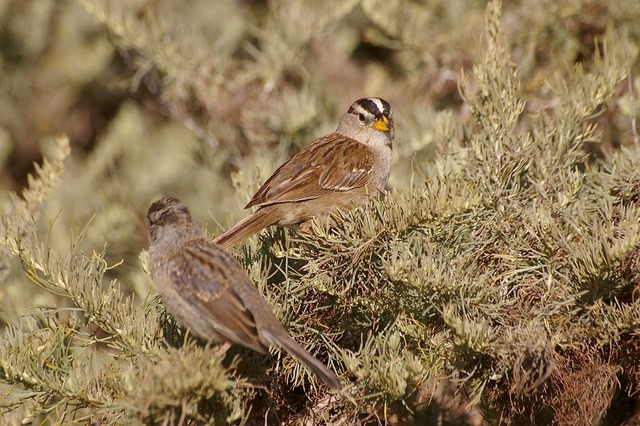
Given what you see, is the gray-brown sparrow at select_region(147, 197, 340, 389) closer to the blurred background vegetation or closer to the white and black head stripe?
the blurred background vegetation

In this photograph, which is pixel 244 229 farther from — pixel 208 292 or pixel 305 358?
pixel 305 358

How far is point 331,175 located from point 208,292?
1534mm

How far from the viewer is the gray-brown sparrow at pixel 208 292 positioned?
2887mm

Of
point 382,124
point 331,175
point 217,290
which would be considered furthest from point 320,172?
point 217,290

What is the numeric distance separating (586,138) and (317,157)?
5.39ft

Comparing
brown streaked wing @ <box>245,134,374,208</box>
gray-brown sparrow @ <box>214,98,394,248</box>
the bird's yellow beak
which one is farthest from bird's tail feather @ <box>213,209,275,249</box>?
the bird's yellow beak

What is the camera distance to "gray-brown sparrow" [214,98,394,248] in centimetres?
402

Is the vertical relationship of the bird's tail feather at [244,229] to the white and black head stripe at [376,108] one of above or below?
above

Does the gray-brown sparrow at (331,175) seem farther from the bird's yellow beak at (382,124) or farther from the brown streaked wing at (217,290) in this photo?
the brown streaked wing at (217,290)

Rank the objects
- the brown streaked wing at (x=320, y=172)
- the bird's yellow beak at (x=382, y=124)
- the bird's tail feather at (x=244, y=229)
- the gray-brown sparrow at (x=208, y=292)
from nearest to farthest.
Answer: the gray-brown sparrow at (x=208, y=292) < the bird's tail feather at (x=244, y=229) < the brown streaked wing at (x=320, y=172) < the bird's yellow beak at (x=382, y=124)

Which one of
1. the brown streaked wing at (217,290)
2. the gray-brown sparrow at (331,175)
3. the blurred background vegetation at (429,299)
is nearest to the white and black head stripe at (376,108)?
the gray-brown sparrow at (331,175)

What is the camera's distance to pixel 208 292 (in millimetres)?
3139

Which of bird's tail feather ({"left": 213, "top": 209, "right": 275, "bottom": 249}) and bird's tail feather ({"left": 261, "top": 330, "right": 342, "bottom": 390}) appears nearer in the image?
bird's tail feather ({"left": 261, "top": 330, "right": 342, "bottom": 390})

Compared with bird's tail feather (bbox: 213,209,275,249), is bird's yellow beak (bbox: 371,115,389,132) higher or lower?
lower
